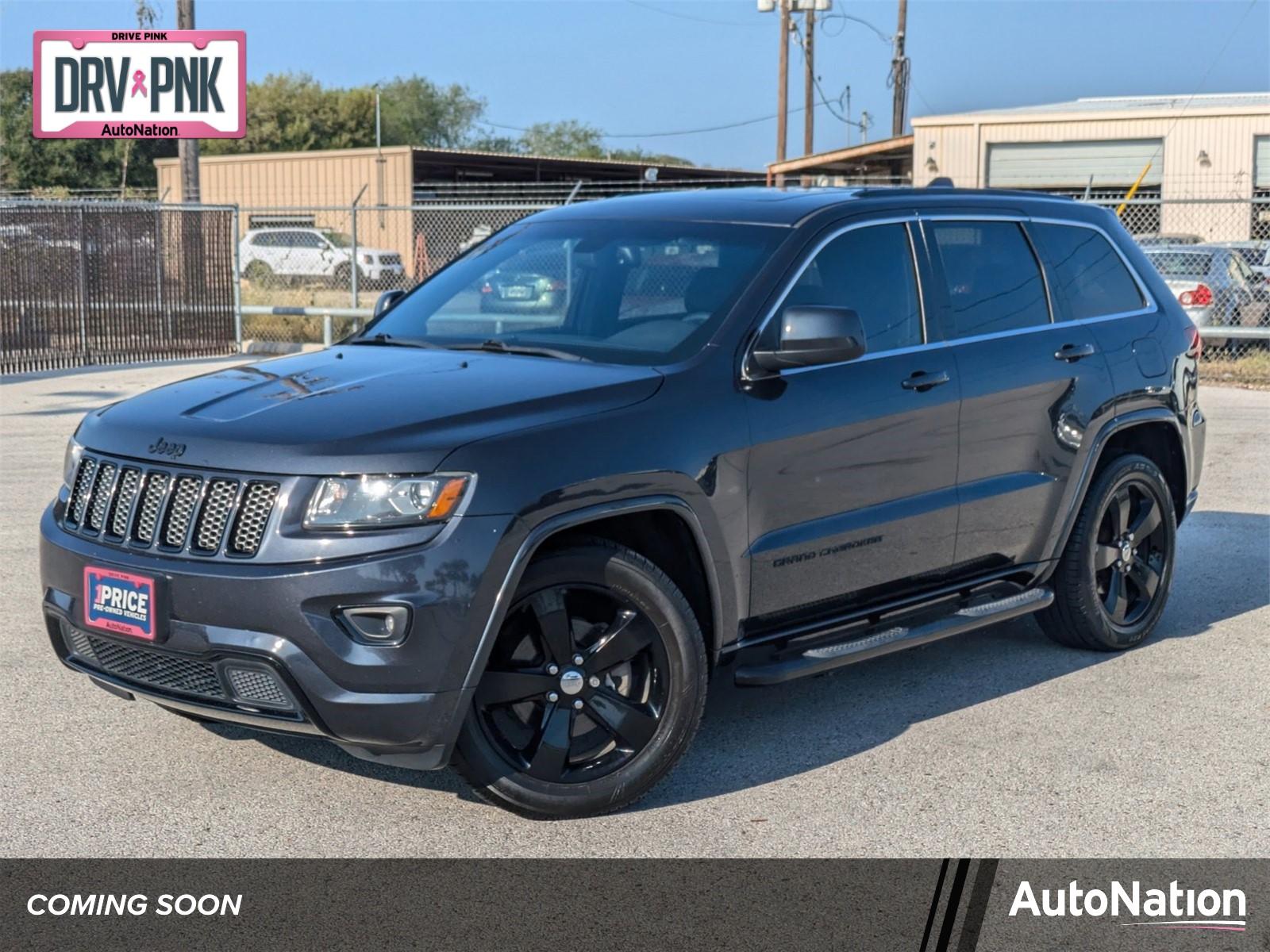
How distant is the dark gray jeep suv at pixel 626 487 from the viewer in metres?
4.23

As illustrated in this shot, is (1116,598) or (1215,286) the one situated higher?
(1215,286)

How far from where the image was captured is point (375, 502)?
422 centimetres

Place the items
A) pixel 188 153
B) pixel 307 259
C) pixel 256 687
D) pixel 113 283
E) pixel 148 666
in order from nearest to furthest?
1. pixel 256 687
2. pixel 148 666
3. pixel 113 283
4. pixel 188 153
5. pixel 307 259

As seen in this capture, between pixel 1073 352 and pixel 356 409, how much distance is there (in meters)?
3.10

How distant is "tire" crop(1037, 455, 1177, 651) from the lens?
6402 mm

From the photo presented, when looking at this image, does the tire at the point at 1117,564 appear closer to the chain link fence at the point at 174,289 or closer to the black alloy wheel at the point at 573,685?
the black alloy wheel at the point at 573,685

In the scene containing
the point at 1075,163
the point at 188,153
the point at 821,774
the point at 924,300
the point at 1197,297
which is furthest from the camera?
the point at 1075,163

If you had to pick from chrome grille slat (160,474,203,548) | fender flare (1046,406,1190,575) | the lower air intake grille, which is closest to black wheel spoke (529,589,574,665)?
the lower air intake grille

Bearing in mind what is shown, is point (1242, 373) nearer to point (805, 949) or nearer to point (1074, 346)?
point (1074, 346)

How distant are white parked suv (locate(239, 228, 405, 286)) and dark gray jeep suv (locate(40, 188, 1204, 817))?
23708mm

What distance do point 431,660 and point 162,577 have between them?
31.2 inches

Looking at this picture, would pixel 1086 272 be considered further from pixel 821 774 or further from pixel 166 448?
pixel 166 448

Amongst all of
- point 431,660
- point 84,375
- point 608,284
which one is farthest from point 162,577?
point 84,375

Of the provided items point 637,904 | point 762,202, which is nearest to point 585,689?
point 637,904
